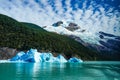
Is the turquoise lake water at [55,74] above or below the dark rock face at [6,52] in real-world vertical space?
below

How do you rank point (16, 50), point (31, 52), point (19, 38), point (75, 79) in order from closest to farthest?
point (75, 79), point (31, 52), point (16, 50), point (19, 38)

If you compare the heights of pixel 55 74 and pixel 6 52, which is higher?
pixel 6 52

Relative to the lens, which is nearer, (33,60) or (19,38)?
(33,60)

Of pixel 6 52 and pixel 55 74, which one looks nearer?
pixel 55 74

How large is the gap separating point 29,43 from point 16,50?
18960mm

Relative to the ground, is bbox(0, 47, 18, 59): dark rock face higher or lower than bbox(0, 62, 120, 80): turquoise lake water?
higher

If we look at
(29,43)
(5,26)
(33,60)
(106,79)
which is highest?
(5,26)

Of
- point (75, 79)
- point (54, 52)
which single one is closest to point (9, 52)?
point (54, 52)

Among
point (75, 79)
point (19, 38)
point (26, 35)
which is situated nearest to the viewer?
point (75, 79)

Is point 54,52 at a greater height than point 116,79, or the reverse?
point 54,52

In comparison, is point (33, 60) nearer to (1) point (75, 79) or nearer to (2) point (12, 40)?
(2) point (12, 40)

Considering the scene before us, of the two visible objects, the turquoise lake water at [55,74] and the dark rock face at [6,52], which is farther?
the dark rock face at [6,52]

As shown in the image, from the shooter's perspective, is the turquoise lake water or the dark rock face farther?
the dark rock face

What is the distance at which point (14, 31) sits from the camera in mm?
177000
